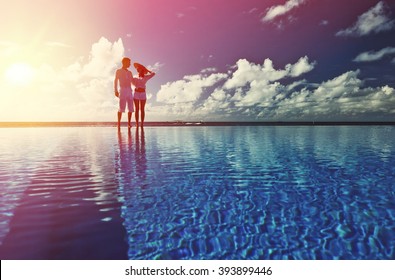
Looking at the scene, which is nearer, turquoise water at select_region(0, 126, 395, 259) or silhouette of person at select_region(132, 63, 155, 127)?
turquoise water at select_region(0, 126, 395, 259)

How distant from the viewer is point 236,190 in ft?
17.6

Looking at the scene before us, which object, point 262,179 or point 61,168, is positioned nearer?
point 262,179

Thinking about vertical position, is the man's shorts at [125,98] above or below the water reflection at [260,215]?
above

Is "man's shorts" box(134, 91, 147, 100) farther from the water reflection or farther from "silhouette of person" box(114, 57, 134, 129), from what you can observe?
the water reflection

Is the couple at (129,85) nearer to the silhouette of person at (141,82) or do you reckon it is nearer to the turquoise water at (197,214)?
the silhouette of person at (141,82)

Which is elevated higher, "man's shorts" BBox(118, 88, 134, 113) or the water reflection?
"man's shorts" BBox(118, 88, 134, 113)

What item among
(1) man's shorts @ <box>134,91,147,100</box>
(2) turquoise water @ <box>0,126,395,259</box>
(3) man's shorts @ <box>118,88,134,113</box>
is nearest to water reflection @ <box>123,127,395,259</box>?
(2) turquoise water @ <box>0,126,395,259</box>

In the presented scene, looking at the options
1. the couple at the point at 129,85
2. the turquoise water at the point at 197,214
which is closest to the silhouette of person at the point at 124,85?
the couple at the point at 129,85

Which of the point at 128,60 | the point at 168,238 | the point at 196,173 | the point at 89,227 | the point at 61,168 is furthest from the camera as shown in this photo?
the point at 128,60

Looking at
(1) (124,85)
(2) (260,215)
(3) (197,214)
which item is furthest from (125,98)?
(2) (260,215)

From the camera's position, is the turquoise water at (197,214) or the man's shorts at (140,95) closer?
the turquoise water at (197,214)
